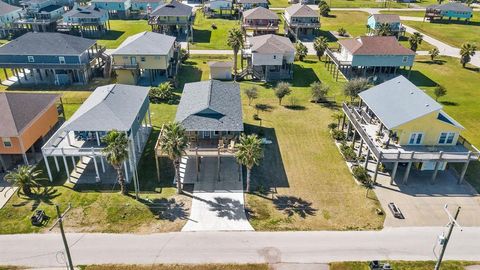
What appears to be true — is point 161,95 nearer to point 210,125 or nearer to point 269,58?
point 269,58

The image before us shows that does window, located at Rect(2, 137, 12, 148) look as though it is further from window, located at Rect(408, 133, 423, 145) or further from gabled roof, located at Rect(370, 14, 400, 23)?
gabled roof, located at Rect(370, 14, 400, 23)

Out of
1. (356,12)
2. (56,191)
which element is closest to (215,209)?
(56,191)

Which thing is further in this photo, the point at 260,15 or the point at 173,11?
the point at 173,11

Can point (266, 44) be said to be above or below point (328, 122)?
above

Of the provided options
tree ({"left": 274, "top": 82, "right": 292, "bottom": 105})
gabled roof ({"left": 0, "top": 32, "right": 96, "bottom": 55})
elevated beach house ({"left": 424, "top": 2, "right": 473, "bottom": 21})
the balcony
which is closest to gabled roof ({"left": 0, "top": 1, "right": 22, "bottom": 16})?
gabled roof ({"left": 0, "top": 32, "right": 96, "bottom": 55})

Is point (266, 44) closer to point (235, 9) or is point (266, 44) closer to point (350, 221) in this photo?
point (350, 221)

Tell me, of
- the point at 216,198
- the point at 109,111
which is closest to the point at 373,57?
the point at 216,198
